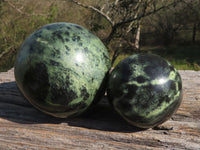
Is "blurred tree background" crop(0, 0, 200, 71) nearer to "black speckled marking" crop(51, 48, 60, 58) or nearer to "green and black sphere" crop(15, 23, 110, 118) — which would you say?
"green and black sphere" crop(15, 23, 110, 118)

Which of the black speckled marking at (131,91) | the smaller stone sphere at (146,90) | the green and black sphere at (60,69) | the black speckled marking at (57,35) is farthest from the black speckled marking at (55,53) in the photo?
the black speckled marking at (131,91)

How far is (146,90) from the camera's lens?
205 centimetres

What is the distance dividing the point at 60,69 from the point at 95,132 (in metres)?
0.94

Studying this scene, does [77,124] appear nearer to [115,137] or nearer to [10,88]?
[115,137]

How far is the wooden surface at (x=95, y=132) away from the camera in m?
2.31

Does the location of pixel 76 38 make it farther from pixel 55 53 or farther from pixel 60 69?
pixel 60 69

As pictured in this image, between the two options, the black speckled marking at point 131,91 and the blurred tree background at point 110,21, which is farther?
the blurred tree background at point 110,21

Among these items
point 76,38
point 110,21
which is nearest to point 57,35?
point 76,38

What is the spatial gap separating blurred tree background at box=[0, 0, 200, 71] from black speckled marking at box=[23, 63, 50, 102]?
283cm

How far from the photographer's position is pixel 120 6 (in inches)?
198

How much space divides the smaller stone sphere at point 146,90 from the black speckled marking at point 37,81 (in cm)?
76

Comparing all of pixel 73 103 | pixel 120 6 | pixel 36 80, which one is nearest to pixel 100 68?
pixel 73 103

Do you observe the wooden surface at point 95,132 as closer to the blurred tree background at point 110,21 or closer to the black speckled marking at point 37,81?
the black speckled marking at point 37,81

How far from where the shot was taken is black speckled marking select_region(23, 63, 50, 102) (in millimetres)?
2100
